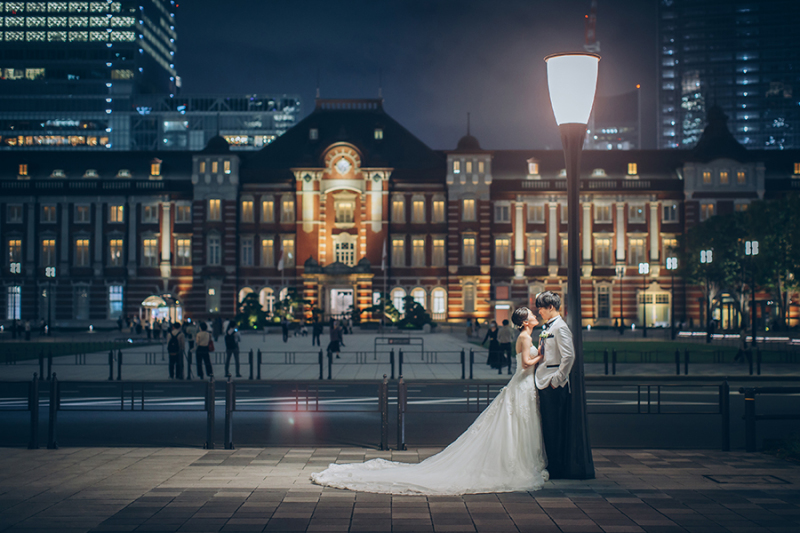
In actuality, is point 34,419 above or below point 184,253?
below

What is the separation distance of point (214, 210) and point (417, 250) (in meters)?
17.5

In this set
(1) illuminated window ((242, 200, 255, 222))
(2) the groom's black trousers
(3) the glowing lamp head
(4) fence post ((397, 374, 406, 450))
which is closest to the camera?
(2) the groom's black trousers

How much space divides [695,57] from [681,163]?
10400 cm

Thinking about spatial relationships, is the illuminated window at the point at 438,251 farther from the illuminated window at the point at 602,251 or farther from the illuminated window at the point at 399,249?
the illuminated window at the point at 602,251

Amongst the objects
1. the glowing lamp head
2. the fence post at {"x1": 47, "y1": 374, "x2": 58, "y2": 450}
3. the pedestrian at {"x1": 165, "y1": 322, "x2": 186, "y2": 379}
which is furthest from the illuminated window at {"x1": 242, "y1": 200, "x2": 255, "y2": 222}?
the glowing lamp head

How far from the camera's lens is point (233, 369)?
24203 millimetres

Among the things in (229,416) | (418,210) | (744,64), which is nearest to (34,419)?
(229,416)

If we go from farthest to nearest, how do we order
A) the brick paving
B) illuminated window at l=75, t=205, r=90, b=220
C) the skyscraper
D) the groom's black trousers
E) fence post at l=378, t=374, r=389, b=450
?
the skyscraper → illuminated window at l=75, t=205, r=90, b=220 → fence post at l=378, t=374, r=389, b=450 → the groom's black trousers → the brick paving

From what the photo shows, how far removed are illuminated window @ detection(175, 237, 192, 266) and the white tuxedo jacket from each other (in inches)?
2229

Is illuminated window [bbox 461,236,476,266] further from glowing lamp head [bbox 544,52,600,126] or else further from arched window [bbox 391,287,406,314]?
glowing lamp head [bbox 544,52,600,126]

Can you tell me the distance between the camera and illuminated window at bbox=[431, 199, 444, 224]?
6097 cm

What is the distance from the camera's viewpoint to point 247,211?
60625 millimetres

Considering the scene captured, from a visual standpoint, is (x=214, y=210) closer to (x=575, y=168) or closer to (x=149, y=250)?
(x=149, y=250)

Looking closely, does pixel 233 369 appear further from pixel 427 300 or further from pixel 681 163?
pixel 681 163
